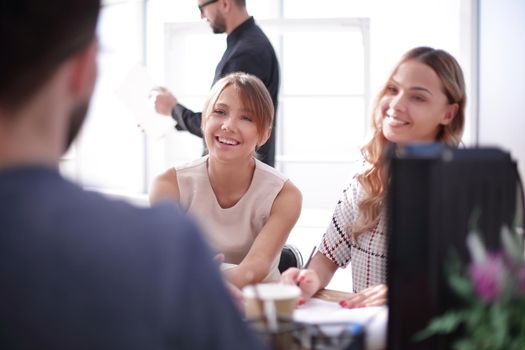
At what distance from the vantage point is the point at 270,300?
815 millimetres

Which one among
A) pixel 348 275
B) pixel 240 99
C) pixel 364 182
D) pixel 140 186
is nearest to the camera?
pixel 364 182

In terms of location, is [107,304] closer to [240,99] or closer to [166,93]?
[240,99]

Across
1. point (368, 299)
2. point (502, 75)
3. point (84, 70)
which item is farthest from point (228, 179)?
point (502, 75)

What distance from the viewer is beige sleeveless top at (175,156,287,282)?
1558 mm

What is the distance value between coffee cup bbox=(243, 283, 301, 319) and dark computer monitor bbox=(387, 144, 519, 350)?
0.18 m

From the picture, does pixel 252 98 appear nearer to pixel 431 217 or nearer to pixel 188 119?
pixel 188 119

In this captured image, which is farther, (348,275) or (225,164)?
(348,275)

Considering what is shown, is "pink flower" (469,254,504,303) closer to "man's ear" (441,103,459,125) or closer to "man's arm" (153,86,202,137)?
"man's ear" (441,103,459,125)

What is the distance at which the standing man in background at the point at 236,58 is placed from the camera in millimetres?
2373

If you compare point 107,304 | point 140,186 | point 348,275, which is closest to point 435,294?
point 107,304

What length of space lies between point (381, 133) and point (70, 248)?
1.15 m

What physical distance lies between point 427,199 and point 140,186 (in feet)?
15.0

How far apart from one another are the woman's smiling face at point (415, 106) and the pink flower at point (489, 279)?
0.86 m

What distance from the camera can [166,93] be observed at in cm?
246
